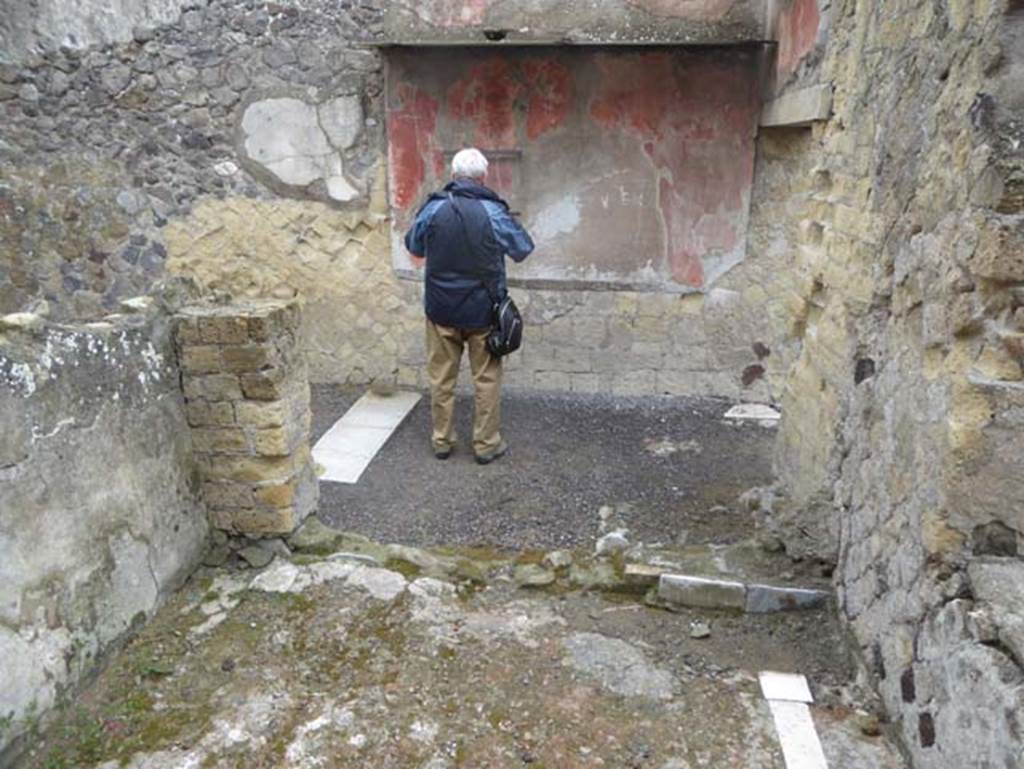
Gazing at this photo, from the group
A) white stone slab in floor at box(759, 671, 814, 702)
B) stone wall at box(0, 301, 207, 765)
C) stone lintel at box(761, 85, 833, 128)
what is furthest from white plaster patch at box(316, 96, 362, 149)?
white stone slab in floor at box(759, 671, 814, 702)

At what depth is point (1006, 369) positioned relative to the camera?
1700mm

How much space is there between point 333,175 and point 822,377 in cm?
395

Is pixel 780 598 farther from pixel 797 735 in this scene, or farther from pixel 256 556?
pixel 256 556

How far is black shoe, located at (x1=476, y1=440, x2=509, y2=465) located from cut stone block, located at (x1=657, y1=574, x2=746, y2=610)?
2.05 metres

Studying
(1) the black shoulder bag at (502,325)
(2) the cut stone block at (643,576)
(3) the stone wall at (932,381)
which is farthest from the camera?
(1) the black shoulder bag at (502,325)

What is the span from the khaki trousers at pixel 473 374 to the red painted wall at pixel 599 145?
1.28 metres

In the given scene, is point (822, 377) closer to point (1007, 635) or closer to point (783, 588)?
point (783, 588)

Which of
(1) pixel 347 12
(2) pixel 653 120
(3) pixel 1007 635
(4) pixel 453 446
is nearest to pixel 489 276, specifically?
(4) pixel 453 446

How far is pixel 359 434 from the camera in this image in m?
5.07

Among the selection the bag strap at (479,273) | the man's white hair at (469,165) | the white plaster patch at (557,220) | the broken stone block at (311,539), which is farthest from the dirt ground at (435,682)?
the white plaster patch at (557,220)

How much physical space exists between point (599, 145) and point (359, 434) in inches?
103

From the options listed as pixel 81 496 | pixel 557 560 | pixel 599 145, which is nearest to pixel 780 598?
pixel 557 560

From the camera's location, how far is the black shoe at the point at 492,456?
4656mm

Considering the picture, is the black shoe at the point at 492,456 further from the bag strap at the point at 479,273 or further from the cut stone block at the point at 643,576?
the cut stone block at the point at 643,576
